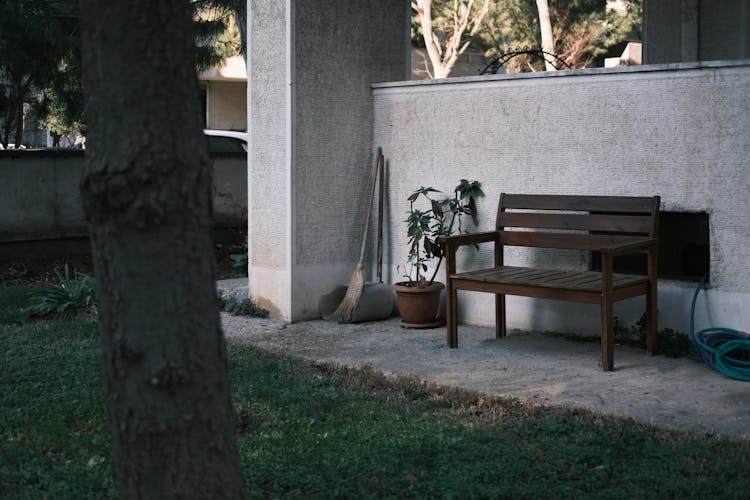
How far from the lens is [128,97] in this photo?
92.0 inches

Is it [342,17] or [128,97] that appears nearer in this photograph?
[128,97]

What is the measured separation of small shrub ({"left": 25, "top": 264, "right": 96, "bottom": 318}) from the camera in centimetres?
855

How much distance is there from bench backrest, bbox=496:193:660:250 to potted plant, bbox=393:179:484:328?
1.27 ft

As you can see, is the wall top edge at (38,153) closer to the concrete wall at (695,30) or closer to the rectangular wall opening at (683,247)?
the concrete wall at (695,30)

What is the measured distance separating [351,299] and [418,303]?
626 mm

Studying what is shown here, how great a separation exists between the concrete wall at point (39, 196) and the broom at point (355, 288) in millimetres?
4477

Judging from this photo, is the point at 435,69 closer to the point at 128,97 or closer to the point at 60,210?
the point at 60,210

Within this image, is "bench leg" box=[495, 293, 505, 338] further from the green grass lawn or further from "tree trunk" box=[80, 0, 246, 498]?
"tree trunk" box=[80, 0, 246, 498]

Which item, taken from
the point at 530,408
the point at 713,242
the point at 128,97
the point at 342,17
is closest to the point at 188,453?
the point at 128,97

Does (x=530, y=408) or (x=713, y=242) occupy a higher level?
(x=713, y=242)

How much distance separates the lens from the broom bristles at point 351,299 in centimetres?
797

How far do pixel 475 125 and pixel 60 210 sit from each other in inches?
247

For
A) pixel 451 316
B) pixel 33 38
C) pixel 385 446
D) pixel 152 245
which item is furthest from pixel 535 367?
pixel 33 38

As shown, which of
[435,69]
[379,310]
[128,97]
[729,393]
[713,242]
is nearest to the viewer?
[128,97]
